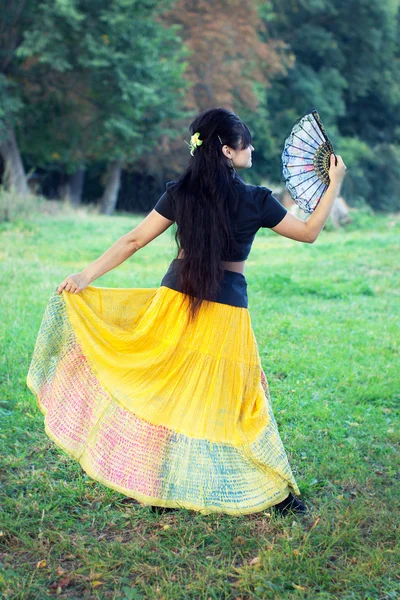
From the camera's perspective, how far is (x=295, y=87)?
3161 centimetres

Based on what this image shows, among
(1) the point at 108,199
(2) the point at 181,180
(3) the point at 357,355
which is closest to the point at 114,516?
(2) the point at 181,180

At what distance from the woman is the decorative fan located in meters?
0.10

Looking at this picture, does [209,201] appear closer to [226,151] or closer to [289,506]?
Answer: [226,151]

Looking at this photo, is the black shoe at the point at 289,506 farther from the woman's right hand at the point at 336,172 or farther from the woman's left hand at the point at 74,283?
the woman's right hand at the point at 336,172

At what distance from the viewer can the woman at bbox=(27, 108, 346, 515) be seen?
3186 millimetres

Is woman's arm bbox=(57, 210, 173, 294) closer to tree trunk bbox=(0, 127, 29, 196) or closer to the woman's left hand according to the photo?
the woman's left hand

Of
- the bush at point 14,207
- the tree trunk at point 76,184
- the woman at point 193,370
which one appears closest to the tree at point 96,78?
the tree trunk at point 76,184

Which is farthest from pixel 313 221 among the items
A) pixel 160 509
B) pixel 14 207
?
pixel 14 207

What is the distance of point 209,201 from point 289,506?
1.50 meters

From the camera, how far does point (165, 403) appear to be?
328 cm

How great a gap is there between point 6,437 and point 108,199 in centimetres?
2355

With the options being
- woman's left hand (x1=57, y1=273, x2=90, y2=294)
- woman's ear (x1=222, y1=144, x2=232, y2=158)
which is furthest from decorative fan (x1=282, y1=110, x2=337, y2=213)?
woman's left hand (x1=57, y1=273, x2=90, y2=294)

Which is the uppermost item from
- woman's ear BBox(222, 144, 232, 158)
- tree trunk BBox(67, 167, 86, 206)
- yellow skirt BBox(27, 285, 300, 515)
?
woman's ear BBox(222, 144, 232, 158)

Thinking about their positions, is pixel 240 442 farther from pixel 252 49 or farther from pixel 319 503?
pixel 252 49
